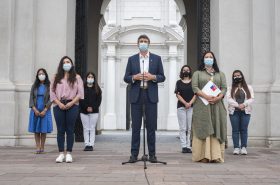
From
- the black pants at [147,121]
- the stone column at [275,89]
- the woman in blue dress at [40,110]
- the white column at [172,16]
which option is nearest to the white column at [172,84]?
the white column at [172,16]

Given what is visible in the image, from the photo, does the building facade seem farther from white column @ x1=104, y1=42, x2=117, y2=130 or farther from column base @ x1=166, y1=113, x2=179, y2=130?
column base @ x1=166, y1=113, x2=179, y2=130

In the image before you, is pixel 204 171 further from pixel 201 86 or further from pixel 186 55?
pixel 186 55

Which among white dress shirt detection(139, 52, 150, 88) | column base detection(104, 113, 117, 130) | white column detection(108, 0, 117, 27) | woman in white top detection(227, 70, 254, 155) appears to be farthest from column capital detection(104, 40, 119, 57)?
white dress shirt detection(139, 52, 150, 88)

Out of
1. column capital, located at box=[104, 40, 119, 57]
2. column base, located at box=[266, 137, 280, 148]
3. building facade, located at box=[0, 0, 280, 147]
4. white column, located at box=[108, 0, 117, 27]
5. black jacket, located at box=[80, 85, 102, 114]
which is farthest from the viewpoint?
white column, located at box=[108, 0, 117, 27]

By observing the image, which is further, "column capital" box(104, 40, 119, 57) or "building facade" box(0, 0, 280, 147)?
"column capital" box(104, 40, 119, 57)

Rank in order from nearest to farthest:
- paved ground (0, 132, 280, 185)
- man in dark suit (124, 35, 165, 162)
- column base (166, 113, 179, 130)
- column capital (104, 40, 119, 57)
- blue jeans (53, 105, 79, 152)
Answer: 1. paved ground (0, 132, 280, 185)
2. man in dark suit (124, 35, 165, 162)
3. blue jeans (53, 105, 79, 152)
4. column base (166, 113, 179, 130)
5. column capital (104, 40, 119, 57)

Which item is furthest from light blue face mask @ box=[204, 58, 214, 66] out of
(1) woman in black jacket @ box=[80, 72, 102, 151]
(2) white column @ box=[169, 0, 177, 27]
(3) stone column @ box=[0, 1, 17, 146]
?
(2) white column @ box=[169, 0, 177, 27]

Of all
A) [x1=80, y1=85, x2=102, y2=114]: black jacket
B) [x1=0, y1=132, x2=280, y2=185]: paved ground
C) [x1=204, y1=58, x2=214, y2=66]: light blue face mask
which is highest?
[x1=204, y1=58, x2=214, y2=66]: light blue face mask

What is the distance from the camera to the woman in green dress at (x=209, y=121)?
748 centimetres

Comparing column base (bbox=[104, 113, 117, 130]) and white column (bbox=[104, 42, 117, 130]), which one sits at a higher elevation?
white column (bbox=[104, 42, 117, 130])

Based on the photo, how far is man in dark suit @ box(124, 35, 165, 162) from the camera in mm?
7078

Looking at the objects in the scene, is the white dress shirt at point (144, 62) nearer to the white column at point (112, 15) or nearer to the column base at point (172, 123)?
the column base at point (172, 123)

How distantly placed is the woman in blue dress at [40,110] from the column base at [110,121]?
18291 mm

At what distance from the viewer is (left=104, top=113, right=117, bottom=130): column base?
1078 inches
